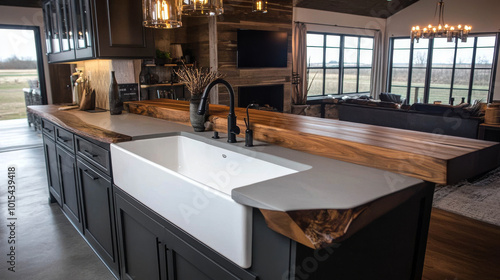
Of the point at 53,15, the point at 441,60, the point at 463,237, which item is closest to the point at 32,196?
the point at 53,15

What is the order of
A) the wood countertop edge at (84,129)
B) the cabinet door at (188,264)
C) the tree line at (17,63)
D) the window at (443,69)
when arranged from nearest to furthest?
the cabinet door at (188,264) → the wood countertop edge at (84,129) → the tree line at (17,63) → the window at (443,69)

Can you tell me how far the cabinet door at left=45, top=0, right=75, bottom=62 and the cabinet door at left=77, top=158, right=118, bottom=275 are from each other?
1423 millimetres

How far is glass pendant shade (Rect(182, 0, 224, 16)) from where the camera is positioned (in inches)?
74.7

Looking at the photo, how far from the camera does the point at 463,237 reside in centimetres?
289

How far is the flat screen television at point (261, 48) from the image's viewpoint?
683 cm

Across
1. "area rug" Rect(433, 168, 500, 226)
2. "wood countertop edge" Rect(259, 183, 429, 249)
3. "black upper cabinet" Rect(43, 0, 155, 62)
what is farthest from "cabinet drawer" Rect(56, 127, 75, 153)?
"area rug" Rect(433, 168, 500, 226)

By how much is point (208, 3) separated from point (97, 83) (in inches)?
95.0

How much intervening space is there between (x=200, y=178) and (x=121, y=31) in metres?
1.67

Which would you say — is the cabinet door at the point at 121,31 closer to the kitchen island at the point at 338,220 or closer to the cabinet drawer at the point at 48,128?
the cabinet drawer at the point at 48,128

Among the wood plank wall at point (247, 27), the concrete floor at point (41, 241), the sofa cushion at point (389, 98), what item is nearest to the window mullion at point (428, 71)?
the sofa cushion at point (389, 98)

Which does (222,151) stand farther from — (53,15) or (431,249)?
(53,15)

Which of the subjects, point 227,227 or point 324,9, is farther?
point 324,9

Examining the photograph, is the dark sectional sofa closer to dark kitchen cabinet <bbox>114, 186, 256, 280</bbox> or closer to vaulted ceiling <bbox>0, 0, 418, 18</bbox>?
vaulted ceiling <bbox>0, 0, 418, 18</bbox>

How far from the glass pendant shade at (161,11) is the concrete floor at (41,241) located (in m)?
1.73
